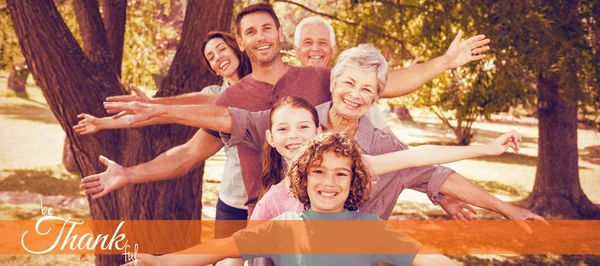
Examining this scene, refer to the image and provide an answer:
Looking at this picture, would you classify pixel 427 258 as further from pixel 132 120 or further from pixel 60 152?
pixel 60 152

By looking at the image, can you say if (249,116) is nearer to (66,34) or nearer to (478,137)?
(66,34)

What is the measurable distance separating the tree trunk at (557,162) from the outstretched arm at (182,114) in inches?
386

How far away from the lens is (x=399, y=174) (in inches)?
140

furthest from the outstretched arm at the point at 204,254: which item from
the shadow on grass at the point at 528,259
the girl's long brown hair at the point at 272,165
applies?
the shadow on grass at the point at 528,259

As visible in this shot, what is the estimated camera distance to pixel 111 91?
6.48 meters

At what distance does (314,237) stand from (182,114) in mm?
1193

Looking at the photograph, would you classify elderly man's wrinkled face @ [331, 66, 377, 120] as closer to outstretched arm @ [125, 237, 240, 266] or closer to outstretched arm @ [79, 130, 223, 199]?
outstretched arm @ [125, 237, 240, 266]

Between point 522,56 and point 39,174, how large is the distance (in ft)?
41.3

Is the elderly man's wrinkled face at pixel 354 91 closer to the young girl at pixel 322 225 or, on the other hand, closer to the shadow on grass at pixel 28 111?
the young girl at pixel 322 225

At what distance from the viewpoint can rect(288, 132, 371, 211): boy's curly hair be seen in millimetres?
2812

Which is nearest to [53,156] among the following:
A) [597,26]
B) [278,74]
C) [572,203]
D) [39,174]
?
[39,174]

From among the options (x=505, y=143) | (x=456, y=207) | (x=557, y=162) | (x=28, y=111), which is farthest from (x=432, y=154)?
(x=28, y=111)

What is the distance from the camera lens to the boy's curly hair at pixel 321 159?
2812 millimetres

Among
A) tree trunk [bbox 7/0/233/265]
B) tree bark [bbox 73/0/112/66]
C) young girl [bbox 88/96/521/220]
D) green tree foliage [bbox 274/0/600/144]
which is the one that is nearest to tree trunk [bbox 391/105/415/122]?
green tree foliage [bbox 274/0/600/144]
